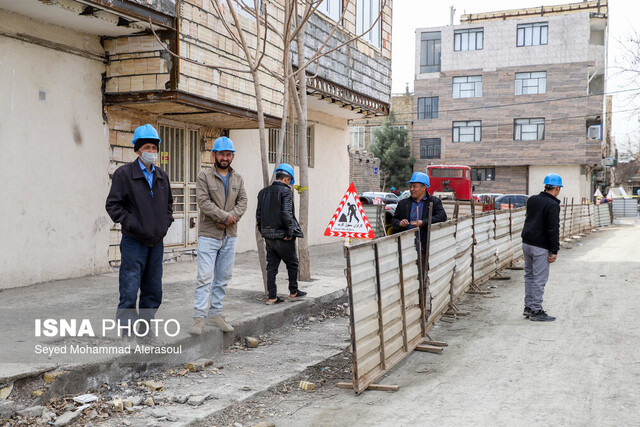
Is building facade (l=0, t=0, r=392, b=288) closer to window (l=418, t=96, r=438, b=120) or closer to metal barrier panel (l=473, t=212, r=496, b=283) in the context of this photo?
metal barrier panel (l=473, t=212, r=496, b=283)

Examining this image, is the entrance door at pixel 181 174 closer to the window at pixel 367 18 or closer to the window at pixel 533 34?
the window at pixel 367 18

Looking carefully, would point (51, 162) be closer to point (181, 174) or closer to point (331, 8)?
point (181, 174)

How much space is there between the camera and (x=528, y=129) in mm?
43094

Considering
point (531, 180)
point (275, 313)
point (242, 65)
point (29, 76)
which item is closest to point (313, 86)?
point (242, 65)

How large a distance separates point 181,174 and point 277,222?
14.4 ft

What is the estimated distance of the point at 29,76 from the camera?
824cm

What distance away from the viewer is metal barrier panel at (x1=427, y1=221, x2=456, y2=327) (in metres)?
7.22

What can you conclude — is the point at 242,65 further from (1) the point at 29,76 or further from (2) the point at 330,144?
(2) the point at 330,144

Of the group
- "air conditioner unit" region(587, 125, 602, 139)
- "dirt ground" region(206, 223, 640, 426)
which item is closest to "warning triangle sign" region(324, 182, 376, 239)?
"dirt ground" region(206, 223, 640, 426)

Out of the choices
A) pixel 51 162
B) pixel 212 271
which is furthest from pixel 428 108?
pixel 212 271

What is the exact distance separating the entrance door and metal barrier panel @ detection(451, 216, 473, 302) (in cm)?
533

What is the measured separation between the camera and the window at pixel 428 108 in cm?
4600

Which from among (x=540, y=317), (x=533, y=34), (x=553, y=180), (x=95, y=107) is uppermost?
(x=533, y=34)

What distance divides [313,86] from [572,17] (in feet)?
116
